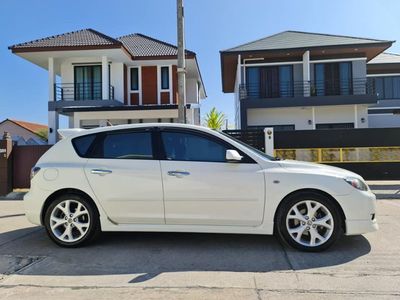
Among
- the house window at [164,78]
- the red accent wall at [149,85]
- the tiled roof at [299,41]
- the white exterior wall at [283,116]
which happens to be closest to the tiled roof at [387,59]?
the tiled roof at [299,41]

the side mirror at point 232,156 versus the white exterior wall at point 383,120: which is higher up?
the white exterior wall at point 383,120

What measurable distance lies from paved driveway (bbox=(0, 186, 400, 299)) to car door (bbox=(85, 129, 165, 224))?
488 mm

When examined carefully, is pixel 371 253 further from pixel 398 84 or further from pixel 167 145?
pixel 398 84

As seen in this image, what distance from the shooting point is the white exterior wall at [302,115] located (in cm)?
2200

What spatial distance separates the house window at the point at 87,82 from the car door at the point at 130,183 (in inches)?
711

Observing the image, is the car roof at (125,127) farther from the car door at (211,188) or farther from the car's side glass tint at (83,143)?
the car door at (211,188)

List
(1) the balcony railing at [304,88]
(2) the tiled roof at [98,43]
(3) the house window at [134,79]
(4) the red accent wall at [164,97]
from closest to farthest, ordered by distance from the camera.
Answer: (2) the tiled roof at [98,43]
(1) the balcony railing at [304,88]
(4) the red accent wall at [164,97]
(3) the house window at [134,79]

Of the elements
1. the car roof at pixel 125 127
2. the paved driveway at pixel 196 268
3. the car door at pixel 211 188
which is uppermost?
the car roof at pixel 125 127

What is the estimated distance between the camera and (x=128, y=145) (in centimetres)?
541

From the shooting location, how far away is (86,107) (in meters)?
20.0

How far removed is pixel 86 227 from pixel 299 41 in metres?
20.1

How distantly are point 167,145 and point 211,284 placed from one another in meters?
2.07

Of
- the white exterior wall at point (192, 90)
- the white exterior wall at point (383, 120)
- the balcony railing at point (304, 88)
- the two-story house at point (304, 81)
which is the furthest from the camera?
the white exterior wall at point (192, 90)

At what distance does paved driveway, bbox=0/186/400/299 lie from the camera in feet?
12.4
